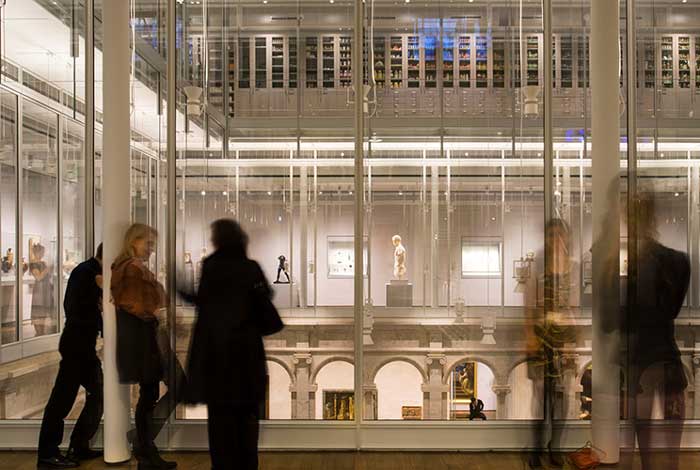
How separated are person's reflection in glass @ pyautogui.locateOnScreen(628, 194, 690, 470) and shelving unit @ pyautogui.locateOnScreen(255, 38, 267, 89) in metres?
2.75

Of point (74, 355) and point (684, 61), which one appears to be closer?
point (74, 355)

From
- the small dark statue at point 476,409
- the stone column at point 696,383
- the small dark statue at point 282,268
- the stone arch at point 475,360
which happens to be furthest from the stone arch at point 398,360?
the stone column at point 696,383

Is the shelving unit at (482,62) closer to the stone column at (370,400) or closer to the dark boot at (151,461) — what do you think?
the stone column at (370,400)

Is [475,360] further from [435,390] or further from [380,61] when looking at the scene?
[380,61]

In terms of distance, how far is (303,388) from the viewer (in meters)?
4.38

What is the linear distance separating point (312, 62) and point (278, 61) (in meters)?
0.24

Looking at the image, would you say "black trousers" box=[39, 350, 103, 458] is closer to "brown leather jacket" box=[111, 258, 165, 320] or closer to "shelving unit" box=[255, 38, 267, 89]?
"brown leather jacket" box=[111, 258, 165, 320]

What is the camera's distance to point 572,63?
4387 millimetres

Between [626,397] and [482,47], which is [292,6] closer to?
[482,47]

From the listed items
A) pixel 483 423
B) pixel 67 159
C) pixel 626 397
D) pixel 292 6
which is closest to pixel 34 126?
pixel 67 159

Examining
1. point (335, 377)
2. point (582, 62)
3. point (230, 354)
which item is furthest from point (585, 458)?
point (582, 62)

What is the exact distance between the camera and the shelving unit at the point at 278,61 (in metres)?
4.46

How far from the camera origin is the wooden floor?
13.2 ft

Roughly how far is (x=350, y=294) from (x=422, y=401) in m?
0.90
